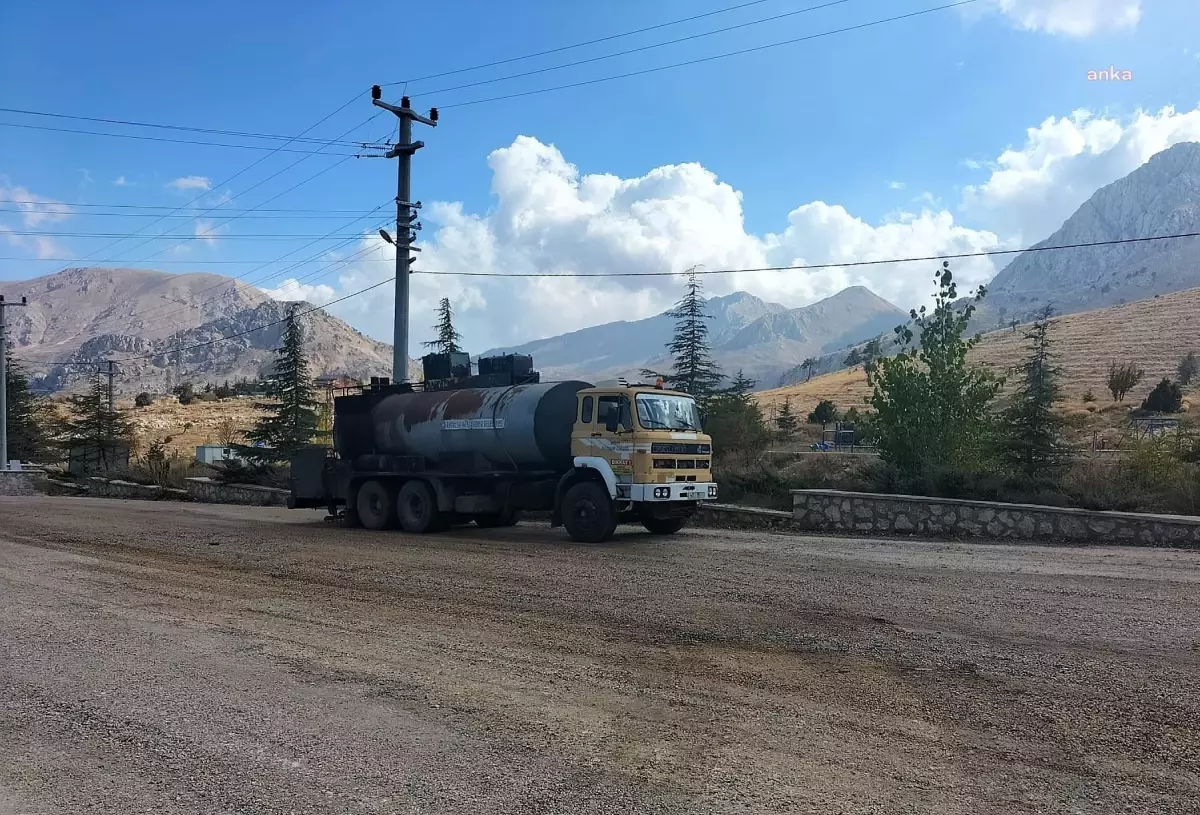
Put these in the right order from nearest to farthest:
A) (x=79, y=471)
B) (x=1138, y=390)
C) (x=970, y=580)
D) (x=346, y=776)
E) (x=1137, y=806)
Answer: (x=1137, y=806), (x=346, y=776), (x=970, y=580), (x=79, y=471), (x=1138, y=390)

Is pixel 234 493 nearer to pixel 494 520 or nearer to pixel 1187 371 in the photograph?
pixel 494 520

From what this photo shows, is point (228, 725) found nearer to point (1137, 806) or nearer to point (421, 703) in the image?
point (421, 703)

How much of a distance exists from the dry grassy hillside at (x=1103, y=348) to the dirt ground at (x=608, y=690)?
74076 mm

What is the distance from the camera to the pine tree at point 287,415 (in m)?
32.8

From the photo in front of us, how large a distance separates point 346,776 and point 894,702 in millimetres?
3438

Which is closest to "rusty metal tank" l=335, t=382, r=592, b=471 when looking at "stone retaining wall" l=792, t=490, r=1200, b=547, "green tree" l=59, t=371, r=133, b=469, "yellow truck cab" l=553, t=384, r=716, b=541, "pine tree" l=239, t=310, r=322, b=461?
"yellow truck cab" l=553, t=384, r=716, b=541

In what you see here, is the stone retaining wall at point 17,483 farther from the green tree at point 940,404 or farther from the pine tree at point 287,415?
the green tree at point 940,404

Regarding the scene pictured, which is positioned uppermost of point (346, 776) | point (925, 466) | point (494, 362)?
point (494, 362)

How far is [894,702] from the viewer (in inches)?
225

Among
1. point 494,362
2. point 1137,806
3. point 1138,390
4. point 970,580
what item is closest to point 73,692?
point 1137,806

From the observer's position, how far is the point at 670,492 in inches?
577

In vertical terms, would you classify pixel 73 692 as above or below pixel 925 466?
below

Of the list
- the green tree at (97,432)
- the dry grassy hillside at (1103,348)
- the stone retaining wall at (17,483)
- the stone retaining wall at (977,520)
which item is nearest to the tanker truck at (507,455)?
the stone retaining wall at (977,520)

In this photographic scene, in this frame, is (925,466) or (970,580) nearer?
(970,580)
